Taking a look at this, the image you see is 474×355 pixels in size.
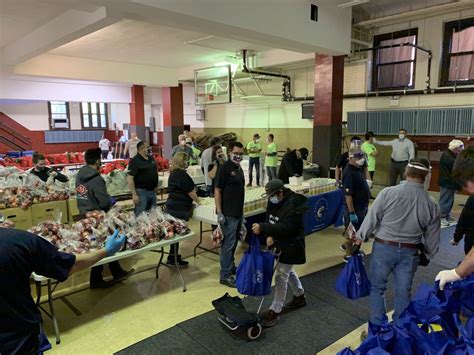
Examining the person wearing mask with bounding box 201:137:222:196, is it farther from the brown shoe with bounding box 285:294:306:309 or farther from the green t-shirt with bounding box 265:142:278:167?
the green t-shirt with bounding box 265:142:278:167

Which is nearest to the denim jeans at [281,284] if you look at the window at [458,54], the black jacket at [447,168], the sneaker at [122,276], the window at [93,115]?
the sneaker at [122,276]

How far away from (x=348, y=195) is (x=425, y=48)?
6538 millimetres

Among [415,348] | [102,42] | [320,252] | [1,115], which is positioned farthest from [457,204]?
[1,115]

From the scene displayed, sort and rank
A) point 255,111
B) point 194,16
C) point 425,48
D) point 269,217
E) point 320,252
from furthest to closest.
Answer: point 255,111, point 425,48, point 320,252, point 194,16, point 269,217

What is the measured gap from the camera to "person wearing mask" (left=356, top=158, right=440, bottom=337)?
2600mm

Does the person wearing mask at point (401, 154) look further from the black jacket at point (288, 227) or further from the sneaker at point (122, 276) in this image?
the sneaker at point (122, 276)

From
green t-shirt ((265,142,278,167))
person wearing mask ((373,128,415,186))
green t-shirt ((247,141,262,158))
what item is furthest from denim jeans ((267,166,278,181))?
person wearing mask ((373,128,415,186))

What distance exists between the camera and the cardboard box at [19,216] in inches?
204

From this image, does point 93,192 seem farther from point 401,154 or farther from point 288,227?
point 401,154

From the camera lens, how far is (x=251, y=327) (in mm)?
3027

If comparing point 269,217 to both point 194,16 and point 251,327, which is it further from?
point 194,16

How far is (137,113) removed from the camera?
13.9 m

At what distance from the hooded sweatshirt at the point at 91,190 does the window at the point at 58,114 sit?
14.2m

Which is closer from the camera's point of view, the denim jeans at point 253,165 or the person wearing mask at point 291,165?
the person wearing mask at point 291,165
